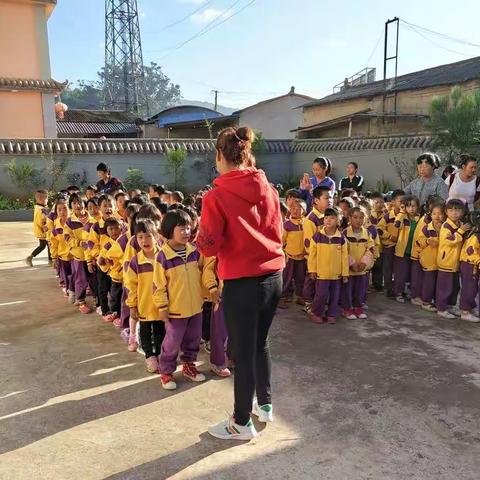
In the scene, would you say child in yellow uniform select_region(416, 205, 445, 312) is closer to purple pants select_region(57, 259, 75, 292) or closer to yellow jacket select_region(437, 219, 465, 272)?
yellow jacket select_region(437, 219, 465, 272)

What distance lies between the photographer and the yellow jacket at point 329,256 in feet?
14.9

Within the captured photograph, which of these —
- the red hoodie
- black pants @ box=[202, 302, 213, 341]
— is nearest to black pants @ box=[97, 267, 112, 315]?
black pants @ box=[202, 302, 213, 341]

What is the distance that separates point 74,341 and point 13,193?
10.7 metres

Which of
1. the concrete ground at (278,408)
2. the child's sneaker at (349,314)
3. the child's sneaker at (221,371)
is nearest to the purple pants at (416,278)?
the concrete ground at (278,408)

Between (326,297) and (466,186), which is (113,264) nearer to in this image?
(326,297)

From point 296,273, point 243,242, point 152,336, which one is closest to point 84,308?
point 152,336

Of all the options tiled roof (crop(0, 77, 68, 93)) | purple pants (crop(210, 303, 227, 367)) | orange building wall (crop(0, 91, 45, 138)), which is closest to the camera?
purple pants (crop(210, 303, 227, 367))

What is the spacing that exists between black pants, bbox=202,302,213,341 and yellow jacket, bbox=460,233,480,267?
8.38ft

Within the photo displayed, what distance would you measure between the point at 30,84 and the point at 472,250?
49.7 feet

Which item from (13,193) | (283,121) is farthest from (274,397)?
(283,121)

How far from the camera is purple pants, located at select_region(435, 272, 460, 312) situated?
484 cm

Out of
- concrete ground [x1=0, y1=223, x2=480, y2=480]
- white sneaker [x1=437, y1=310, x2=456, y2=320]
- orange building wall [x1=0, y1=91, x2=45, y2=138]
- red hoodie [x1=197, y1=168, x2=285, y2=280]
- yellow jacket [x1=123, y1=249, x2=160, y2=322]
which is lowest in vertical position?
concrete ground [x1=0, y1=223, x2=480, y2=480]

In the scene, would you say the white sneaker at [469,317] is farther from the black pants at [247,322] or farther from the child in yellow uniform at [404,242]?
the black pants at [247,322]

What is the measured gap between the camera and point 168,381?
3.37 m
